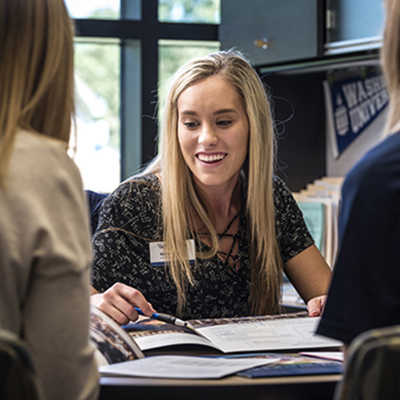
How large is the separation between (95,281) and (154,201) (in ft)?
0.96

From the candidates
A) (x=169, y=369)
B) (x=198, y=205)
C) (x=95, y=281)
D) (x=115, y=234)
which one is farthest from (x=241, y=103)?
(x=169, y=369)

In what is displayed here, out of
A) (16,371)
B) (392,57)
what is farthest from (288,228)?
(16,371)

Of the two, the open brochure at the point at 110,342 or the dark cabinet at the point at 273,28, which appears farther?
the dark cabinet at the point at 273,28

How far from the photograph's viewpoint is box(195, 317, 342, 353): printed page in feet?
3.75

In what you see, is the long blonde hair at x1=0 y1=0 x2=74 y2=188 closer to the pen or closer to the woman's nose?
the pen

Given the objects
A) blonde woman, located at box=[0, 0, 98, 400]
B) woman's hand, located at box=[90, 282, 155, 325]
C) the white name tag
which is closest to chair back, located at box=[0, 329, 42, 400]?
blonde woman, located at box=[0, 0, 98, 400]

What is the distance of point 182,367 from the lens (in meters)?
0.94

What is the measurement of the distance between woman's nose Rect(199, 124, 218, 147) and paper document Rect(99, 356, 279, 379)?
0.81m

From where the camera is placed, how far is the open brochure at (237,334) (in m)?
1.13

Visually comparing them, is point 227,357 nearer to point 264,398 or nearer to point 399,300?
point 264,398

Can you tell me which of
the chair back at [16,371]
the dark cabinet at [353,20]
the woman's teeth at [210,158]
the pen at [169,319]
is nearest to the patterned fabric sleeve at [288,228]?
the woman's teeth at [210,158]

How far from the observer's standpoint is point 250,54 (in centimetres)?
276

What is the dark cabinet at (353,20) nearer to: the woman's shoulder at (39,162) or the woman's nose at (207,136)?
the woman's nose at (207,136)

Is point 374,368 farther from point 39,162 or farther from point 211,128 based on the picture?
point 211,128
